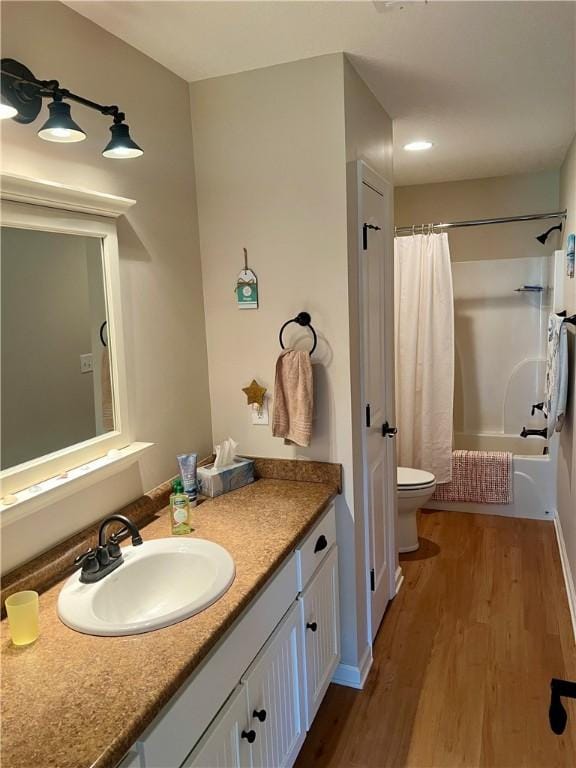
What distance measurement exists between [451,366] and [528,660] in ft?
6.51

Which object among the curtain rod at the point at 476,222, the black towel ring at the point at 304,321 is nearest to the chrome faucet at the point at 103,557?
the black towel ring at the point at 304,321

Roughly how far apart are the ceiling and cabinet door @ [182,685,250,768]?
184cm

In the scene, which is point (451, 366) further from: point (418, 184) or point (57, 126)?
point (57, 126)

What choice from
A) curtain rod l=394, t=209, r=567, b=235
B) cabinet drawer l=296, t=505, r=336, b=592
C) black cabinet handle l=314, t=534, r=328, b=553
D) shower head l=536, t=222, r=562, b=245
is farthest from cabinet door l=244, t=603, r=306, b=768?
shower head l=536, t=222, r=562, b=245

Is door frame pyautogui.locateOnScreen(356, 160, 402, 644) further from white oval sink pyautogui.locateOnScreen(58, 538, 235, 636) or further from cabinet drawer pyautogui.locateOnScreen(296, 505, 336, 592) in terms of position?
white oval sink pyautogui.locateOnScreen(58, 538, 235, 636)

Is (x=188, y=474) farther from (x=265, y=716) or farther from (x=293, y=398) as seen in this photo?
(x=265, y=716)

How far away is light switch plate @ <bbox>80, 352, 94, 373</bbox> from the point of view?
1.66 m

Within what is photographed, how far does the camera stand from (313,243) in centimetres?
209

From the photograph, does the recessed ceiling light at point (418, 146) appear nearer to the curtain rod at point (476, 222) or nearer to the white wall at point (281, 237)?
the curtain rod at point (476, 222)

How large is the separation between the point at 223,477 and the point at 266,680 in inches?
28.9

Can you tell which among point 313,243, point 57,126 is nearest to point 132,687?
point 57,126

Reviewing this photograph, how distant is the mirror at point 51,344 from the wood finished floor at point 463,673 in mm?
1401

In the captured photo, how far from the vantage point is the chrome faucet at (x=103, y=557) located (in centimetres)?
146

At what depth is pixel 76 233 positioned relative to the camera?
62.8 inches
